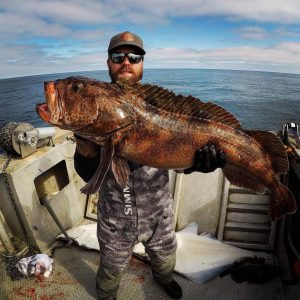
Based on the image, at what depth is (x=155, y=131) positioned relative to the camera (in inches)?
108

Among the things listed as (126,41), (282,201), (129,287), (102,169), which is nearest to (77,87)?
(102,169)

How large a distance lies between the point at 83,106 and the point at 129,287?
11.0 feet

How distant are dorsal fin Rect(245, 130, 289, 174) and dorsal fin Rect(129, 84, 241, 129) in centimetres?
25

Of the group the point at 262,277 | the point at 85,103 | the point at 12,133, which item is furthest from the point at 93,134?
the point at 262,277

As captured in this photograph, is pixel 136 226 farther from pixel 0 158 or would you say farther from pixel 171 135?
pixel 0 158

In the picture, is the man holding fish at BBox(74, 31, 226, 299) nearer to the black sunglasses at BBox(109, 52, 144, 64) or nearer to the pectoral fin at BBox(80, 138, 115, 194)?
the black sunglasses at BBox(109, 52, 144, 64)

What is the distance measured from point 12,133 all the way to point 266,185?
12.5ft

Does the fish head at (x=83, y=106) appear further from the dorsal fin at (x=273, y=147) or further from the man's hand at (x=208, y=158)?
the dorsal fin at (x=273, y=147)

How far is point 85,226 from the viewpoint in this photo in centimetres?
584

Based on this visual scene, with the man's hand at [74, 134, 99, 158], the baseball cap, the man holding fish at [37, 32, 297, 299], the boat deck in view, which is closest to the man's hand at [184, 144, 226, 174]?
the man holding fish at [37, 32, 297, 299]

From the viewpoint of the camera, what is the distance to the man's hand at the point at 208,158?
9.26ft

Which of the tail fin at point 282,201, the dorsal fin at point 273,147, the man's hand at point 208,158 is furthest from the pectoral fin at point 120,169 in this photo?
the tail fin at point 282,201

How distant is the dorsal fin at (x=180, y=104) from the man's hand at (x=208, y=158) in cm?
30

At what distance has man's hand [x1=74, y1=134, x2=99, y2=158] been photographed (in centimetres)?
298
